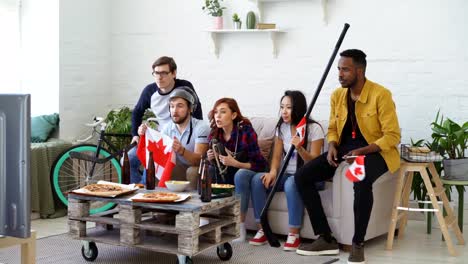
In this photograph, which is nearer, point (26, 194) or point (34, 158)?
point (26, 194)

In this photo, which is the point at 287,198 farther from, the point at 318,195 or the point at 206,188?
the point at 206,188

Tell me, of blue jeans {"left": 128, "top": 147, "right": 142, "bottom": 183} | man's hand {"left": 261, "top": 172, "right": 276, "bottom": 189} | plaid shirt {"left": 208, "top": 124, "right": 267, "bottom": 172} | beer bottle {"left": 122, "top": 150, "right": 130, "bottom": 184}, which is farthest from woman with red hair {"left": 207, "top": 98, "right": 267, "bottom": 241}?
blue jeans {"left": 128, "top": 147, "right": 142, "bottom": 183}

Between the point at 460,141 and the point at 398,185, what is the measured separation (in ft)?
1.93

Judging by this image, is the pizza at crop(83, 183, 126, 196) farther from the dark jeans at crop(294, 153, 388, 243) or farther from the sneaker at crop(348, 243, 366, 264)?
the sneaker at crop(348, 243, 366, 264)

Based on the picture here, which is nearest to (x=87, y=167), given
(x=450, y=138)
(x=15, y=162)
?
(x=450, y=138)

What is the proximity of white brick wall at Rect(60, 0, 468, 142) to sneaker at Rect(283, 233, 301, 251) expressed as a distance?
1382mm

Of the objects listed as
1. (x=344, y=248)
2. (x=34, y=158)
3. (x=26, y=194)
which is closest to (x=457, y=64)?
(x=344, y=248)

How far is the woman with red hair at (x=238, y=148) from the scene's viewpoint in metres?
4.74

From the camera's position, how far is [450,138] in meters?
4.86

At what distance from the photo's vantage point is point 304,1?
18.8ft

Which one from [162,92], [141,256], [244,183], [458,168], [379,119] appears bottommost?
[141,256]

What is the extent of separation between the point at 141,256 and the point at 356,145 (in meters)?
1.50

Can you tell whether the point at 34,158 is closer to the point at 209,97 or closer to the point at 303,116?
the point at 209,97

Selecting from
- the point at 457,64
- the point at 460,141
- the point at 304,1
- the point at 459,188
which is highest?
the point at 304,1
